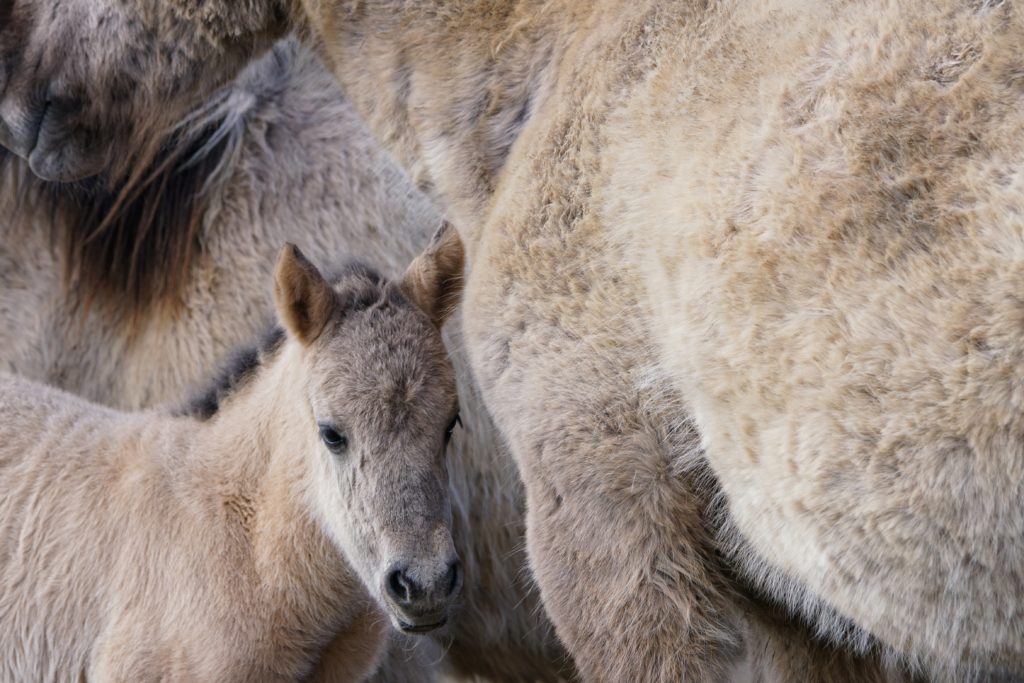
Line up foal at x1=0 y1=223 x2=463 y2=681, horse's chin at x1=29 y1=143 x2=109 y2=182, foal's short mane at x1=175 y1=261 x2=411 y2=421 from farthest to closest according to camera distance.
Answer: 1. horse's chin at x1=29 y1=143 x2=109 y2=182
2. foal's short mane at x1=175 y1=261 x2=411 y2=421
3. foal at x1=0 y1=223 x2=463 y2=681

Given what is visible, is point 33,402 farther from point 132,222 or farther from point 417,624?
point 417,624

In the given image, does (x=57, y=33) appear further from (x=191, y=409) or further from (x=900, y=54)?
(x=900, y=54)

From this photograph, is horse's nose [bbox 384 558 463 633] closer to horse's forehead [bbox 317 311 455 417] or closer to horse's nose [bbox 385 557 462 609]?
horse's nose [bbox 385 557 462 609]

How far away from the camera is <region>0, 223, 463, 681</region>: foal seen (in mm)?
2561

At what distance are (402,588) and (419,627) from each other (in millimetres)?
103

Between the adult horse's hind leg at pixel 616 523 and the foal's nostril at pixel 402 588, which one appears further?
the foal's nostril at pixel 402 588

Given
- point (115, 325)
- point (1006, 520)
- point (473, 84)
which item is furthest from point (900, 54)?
point (115, 325)

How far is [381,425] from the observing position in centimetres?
255

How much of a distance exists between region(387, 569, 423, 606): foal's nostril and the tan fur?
120 cm

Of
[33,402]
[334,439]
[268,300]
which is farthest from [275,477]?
[268,300]

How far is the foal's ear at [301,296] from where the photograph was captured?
2670mm

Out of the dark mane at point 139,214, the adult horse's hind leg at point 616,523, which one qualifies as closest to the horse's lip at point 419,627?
the adult horse's hind leg at point 616,523

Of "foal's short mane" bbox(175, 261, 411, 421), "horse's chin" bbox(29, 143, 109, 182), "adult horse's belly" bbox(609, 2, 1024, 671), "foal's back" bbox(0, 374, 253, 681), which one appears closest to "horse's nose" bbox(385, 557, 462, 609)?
"foal's back" bbox(0, 374, 253, 681)

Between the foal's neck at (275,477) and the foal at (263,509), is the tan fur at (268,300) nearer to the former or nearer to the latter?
the foal at (263,509)
